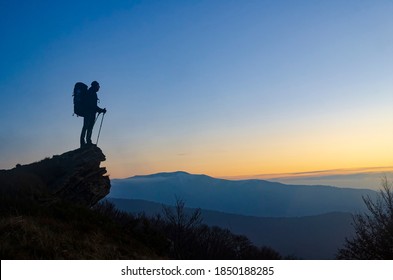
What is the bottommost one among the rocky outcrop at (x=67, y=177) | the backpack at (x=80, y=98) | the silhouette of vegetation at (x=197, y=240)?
the silhouette of vegetation at (x=197, y=240)

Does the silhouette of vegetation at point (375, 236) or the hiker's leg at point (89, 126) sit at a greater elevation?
the hiker's leg at point (89, 126)

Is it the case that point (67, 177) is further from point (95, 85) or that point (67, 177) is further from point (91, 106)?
point (95, 85)

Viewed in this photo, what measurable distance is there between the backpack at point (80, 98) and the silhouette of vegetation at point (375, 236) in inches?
599

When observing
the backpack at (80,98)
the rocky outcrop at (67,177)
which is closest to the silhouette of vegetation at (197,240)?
the rocky outcrop at (67,177)

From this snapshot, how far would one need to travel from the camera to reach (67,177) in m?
17.0

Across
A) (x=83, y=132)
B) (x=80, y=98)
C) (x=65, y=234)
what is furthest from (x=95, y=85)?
(x=65, y=234)

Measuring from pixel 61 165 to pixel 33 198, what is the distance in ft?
14.4

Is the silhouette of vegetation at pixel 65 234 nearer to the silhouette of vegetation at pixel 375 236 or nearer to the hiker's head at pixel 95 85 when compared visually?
the hiker's head at pixel 95 85

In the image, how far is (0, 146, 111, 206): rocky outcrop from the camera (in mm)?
15256

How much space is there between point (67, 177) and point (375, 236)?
15.0 m

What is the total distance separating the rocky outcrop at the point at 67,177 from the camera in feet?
50.1

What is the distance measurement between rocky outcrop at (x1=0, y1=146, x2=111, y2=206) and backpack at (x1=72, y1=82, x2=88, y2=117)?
202cm

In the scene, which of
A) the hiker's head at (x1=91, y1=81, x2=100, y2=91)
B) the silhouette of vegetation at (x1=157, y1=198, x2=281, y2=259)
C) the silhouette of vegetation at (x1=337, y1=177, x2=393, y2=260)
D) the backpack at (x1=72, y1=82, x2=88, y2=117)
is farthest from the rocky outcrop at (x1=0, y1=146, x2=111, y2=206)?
the silhouette of vegetation at (x1=337, y1=177, x2=393, y2=260)
